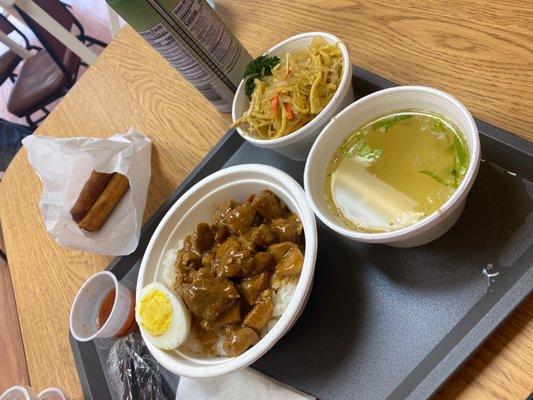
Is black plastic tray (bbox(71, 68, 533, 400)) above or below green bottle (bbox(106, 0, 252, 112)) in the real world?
below

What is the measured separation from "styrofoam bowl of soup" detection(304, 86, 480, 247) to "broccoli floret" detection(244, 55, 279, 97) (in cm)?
32

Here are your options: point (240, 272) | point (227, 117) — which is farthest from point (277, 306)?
point (227, 117)

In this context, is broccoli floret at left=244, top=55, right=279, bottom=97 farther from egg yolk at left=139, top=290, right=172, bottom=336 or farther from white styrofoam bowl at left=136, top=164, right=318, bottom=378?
egg yolk at left=139, top=290, right=172, bottom=336

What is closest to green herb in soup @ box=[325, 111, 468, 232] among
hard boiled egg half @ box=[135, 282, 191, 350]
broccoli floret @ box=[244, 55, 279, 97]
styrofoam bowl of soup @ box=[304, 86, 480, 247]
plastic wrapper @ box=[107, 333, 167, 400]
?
styrofoam bowl of soup @ box=[304, 86, 480, 247]

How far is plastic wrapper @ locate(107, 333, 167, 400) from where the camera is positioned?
4.29 ft

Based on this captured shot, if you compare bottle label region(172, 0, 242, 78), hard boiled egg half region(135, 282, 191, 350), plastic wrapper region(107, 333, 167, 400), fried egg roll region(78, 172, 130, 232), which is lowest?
plastic wrapper region(107, 333, 167, 400)

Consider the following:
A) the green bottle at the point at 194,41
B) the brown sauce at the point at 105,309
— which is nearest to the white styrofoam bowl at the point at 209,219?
the brown sauce at the point at 105,309

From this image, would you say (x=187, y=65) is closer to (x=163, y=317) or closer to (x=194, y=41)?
(x=194, y=41)

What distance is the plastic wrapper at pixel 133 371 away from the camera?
131 centimetres

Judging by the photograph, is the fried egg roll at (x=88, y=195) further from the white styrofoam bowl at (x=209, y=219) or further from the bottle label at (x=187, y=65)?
the bottle label at (x=187, y=65)

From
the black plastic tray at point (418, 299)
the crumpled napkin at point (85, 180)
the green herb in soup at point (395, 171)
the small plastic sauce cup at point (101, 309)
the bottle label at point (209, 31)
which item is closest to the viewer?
the black plastic tray at point (418, 299)

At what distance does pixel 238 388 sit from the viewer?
Answer: 1.19m

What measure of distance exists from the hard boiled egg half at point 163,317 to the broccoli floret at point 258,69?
60 cm

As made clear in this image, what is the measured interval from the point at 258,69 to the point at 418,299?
0.75 meters
